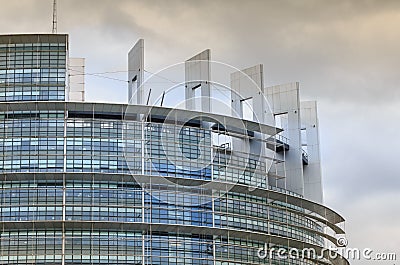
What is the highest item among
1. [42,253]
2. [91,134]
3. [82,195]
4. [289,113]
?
[289,113]

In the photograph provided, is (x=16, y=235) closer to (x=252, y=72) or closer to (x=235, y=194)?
(x=235, y=194)

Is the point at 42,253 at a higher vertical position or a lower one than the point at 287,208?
lower

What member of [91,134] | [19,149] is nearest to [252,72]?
[91,134]

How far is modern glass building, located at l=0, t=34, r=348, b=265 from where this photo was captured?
2324 inches

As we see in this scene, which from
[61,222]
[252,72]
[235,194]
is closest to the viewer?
[61,222]

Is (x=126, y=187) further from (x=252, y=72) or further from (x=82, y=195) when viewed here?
(x=252, y=72)

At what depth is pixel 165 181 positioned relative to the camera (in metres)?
60.8

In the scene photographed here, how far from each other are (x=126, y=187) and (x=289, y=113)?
58.9 ft

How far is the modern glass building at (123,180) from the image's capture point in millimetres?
59031

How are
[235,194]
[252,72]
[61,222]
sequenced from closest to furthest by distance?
[61,222] → [235,194] → [252,72]

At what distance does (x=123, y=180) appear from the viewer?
59969mm

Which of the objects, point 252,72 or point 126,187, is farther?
point 252,72

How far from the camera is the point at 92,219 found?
5916 cm

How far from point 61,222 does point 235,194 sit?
13179 mm
